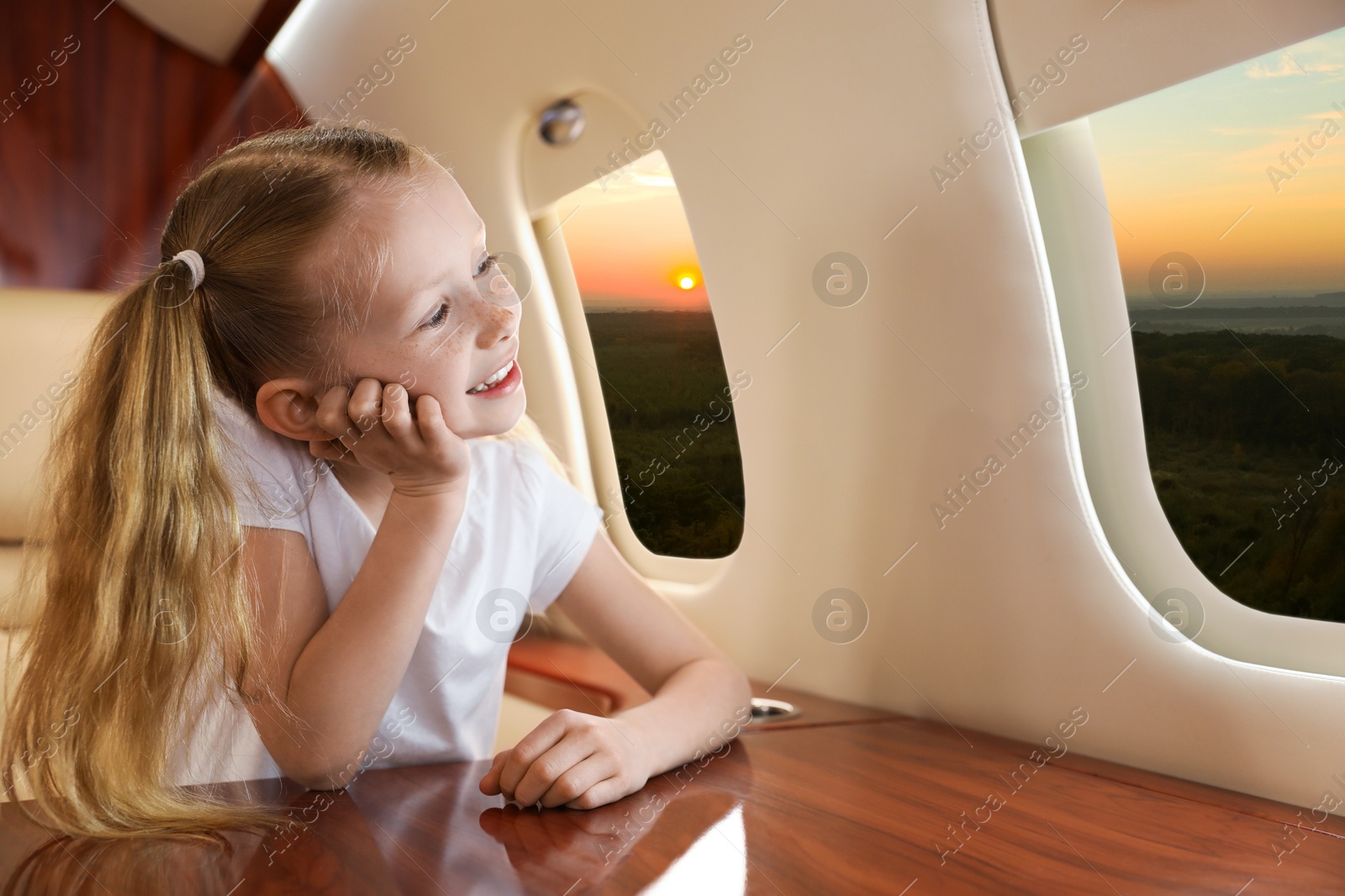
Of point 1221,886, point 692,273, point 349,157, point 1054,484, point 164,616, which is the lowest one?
point 1221,886

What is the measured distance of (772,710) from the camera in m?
1.31

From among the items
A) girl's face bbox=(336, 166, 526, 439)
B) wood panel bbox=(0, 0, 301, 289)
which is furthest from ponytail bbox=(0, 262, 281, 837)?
wood panel bbox=(0, 0, 301, 289)

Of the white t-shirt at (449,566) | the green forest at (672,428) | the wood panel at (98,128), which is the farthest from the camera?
the wood panel at (98,128)

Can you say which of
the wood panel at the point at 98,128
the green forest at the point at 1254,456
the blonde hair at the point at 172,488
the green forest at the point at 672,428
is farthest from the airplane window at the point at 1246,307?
the wood panel at the point at 98,128

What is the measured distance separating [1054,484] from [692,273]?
2.51 feet

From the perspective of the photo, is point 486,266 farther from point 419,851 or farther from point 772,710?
point 772,710

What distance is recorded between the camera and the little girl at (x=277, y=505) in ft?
2.65

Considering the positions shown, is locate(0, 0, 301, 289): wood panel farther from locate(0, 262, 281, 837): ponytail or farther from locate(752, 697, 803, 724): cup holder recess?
locate(752, 697, 803, 724): cup holder recess

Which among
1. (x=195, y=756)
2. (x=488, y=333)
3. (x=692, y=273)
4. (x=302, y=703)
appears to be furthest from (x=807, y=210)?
(x=195, y=756)

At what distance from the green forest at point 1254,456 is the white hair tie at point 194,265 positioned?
97 centimetres

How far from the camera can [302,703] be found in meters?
0.84

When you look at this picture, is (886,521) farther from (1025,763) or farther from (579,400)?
(579,400)

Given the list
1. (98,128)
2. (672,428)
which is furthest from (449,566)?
(98,128)

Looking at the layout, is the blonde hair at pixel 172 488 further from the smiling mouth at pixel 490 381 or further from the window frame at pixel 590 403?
the window frame at pixel 590 403
